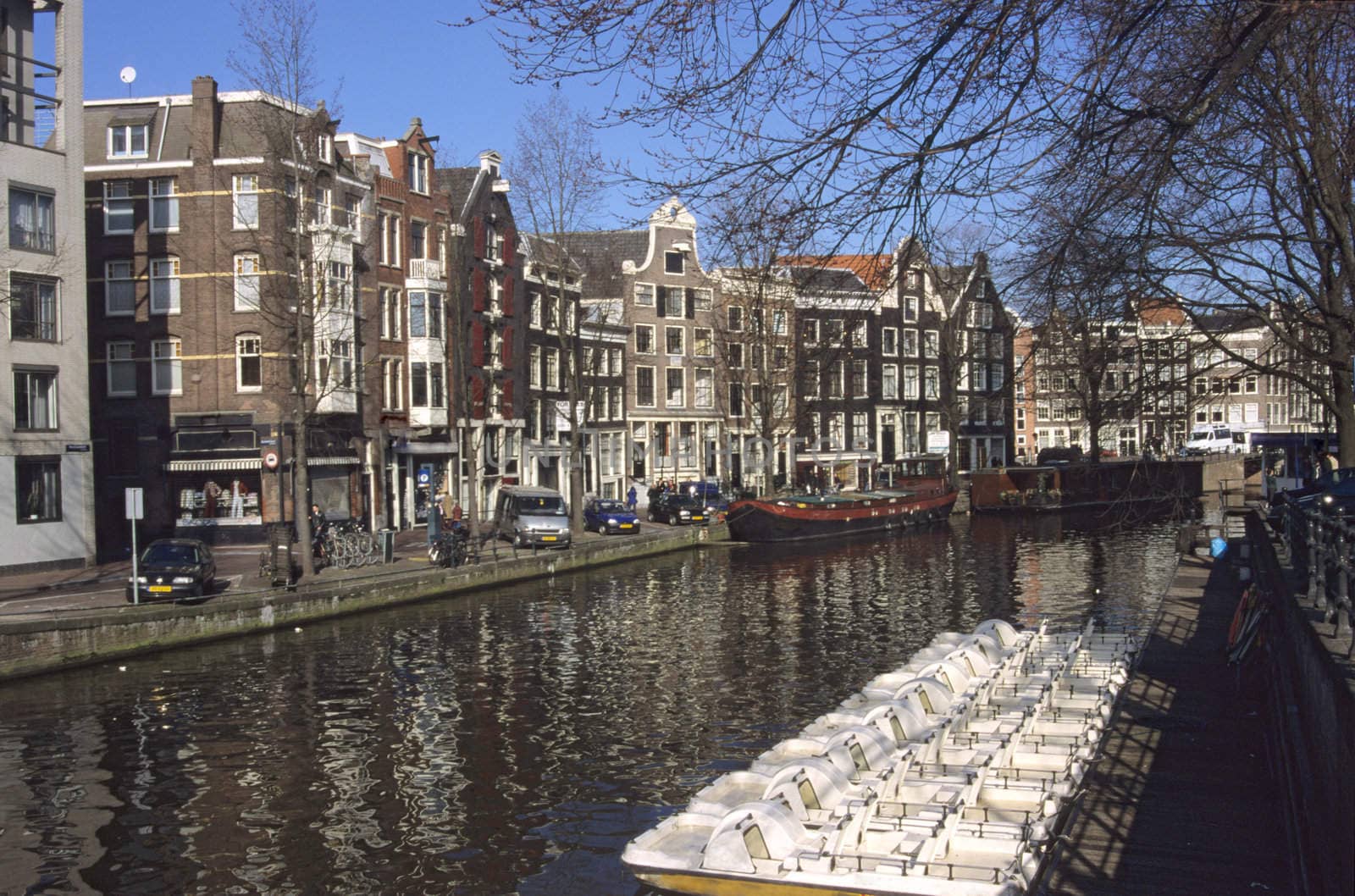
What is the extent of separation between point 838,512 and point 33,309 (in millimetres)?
32929

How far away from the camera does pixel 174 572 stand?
90.6 feet

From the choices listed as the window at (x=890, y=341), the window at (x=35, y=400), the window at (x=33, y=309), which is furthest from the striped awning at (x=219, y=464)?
the window at (x=890, y=341)

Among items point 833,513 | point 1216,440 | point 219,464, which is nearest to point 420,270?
point 219,464

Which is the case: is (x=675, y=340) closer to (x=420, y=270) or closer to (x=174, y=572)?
(x=420, y=270)

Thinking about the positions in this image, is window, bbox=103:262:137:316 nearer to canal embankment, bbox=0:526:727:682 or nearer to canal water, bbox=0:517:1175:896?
canal embankment, bbox=0:526:727:682

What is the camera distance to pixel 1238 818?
12.1 meters

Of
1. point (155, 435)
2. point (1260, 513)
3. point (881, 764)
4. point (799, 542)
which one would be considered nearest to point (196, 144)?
point (155, 435)

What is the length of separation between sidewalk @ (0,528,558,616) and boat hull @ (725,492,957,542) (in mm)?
13571

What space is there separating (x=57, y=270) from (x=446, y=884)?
2742 cm

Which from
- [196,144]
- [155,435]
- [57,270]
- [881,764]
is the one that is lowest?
[881,764]

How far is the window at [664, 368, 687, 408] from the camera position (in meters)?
74.3

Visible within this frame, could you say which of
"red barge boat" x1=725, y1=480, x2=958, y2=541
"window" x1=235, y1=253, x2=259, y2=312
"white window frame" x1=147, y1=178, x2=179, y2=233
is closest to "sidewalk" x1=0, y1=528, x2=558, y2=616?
"window" x1=235, y1=253, x2=259, y2=312

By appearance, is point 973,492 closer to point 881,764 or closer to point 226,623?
point 226,623

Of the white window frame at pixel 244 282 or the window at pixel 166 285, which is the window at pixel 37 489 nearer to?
the white window frame at pixel 244 282
